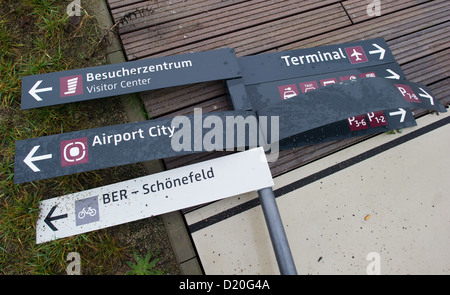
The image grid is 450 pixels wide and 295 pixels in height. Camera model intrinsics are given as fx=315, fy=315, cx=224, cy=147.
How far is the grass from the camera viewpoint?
6.99ft

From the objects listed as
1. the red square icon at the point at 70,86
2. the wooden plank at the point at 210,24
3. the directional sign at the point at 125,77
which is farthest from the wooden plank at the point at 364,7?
the red square icon at the point at 70,86

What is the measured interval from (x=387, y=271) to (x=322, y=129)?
3.87ft

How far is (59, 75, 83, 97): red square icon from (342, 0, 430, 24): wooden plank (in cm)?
246

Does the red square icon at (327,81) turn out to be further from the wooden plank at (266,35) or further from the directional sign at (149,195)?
the directional sign at (149,195)

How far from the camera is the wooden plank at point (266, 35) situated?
2.62m

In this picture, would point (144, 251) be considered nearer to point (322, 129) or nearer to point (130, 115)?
point (130, 115)

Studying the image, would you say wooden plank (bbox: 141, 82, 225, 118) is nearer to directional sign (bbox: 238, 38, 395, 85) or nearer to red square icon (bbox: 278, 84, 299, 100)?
directional sign (bbox: 238, 38, 395, 85)

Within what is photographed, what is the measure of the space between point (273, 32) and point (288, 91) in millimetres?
648

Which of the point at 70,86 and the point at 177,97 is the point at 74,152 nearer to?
the point at 70,86

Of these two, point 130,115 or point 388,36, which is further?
point 388,36

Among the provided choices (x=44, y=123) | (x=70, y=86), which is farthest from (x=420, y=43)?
(x=44, y=123)

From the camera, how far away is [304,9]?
2.94 m

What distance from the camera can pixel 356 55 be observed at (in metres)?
2.70
